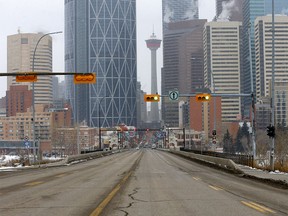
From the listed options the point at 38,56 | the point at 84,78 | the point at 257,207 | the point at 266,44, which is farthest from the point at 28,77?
the point at 38,56

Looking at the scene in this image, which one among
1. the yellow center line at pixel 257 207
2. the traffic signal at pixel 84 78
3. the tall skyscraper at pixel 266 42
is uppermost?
the tall skyscraper at pixel 266 42

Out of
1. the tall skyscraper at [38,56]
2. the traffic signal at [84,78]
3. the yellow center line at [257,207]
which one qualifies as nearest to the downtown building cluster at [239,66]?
the traffic signal at [84,78]

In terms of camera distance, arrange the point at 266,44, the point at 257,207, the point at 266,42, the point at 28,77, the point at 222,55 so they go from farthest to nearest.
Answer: the point at 222,55 → the point at 266,44 → the point at 266,42 → the point at 28,77 → the point at 257,207

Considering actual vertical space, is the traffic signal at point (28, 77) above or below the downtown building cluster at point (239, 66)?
below

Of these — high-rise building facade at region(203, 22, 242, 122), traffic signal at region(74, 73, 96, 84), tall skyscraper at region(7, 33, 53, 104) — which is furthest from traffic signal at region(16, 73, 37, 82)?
high-rise building facade at region(203, 22, 242, 122)

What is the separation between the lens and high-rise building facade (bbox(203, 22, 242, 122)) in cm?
10984

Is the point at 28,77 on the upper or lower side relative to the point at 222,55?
lower

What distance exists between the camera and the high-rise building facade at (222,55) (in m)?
110

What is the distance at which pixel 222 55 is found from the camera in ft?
362

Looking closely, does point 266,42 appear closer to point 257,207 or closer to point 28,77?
point 28,77

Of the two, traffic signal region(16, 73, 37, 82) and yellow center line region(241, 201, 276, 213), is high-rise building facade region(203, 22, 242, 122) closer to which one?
traffic signal region(16, 73, 37, 82)

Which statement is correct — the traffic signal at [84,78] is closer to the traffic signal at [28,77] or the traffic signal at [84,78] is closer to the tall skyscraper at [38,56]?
the traffic signal at [28,77]

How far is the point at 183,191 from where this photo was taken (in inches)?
684

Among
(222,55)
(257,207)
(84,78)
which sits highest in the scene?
(222,55)
